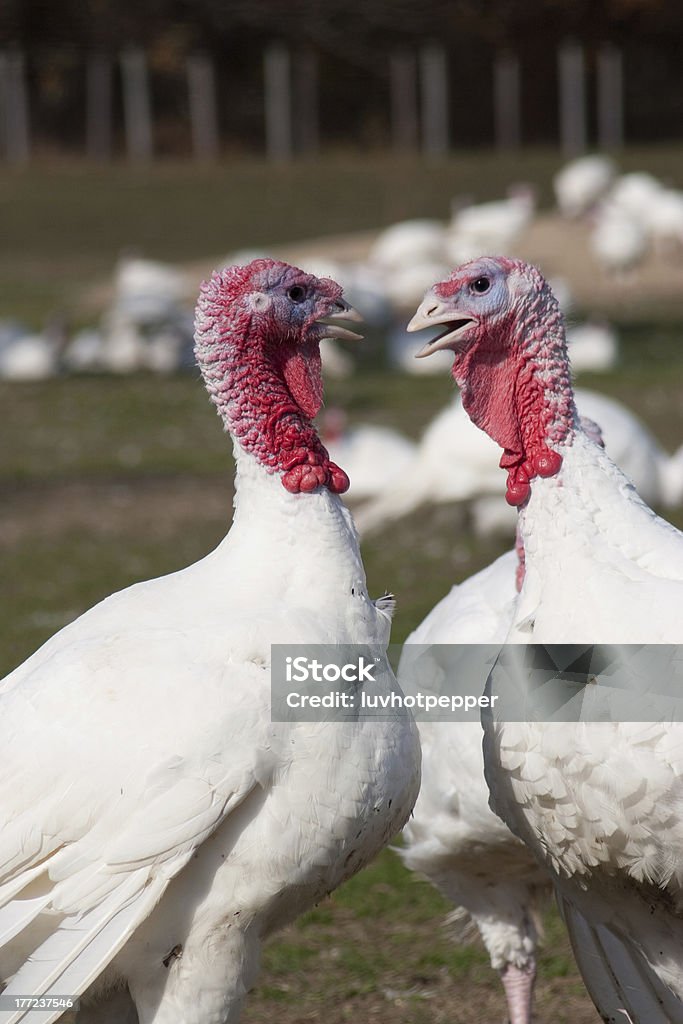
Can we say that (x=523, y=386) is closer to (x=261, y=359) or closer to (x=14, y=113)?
(x=261, y=359)

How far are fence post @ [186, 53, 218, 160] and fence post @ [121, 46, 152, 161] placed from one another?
0.90 m

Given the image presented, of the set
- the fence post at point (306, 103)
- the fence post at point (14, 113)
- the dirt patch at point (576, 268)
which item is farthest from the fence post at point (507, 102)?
the dirt patch at point (576, 268)

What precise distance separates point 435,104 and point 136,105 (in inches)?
237

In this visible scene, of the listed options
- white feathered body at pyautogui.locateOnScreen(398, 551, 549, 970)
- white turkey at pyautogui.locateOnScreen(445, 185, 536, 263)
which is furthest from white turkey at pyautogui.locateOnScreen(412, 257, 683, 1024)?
white turkey at pyautogui.locateOnScreen(445, 185, 536, 263)

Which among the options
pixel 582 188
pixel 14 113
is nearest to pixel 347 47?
pixel 14 113

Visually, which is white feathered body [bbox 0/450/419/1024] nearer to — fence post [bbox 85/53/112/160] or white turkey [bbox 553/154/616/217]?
white turkey [bbox 553/154/616/217]

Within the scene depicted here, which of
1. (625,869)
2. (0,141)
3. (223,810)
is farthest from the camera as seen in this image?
(0,141)

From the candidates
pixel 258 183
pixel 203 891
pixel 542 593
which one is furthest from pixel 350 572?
pixel 258 183

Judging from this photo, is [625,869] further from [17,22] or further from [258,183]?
[17,22]

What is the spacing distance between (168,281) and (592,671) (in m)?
14.2

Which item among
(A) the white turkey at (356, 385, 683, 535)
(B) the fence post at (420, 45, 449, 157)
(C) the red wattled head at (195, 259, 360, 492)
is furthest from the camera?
(B) the fence post at (420, 45, 449, 157)

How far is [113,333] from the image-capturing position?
15094 mm

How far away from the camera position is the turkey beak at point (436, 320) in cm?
327

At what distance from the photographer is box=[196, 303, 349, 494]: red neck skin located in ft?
10.5
